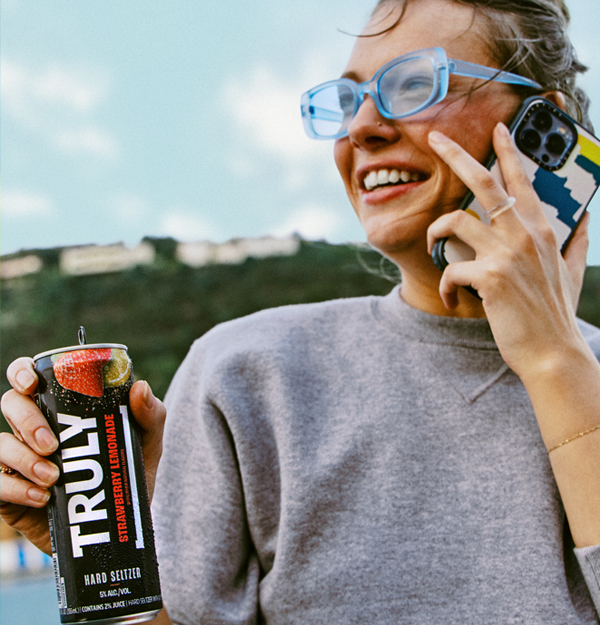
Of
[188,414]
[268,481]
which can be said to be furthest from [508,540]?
[188,414]

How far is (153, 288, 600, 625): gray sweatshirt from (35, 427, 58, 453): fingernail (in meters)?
0.35

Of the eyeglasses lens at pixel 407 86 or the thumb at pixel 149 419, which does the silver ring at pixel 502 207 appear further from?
the thumb at pixel 149 419

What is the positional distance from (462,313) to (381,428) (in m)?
0.25

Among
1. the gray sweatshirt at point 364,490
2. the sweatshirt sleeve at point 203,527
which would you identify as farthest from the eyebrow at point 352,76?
the sweatshirt sleeve at point 203,527

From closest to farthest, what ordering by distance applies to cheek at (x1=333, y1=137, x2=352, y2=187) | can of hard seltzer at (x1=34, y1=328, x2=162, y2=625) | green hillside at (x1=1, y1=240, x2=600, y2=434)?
can of hard seltzer at (x1=34, y1=328, x2=162, y2=625) < cheek at (x1=333, y1=137, x2=352, y2=187) < green hillside at (x1=1, y1=240, x2=600, y2=434)

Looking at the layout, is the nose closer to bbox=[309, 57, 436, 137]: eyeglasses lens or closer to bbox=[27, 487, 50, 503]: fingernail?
bbox=[309, 57, 436, 137]: eyeglasses lens

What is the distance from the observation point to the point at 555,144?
96 cm

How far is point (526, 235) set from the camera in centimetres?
82

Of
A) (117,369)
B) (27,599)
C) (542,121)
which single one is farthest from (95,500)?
(27,599)

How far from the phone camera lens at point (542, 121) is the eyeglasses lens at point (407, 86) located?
0.63 feet

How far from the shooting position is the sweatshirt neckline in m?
0.96

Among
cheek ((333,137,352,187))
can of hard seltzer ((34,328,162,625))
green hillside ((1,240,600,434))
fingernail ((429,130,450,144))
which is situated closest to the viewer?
can of hard seltzer ((34,328,162,625))

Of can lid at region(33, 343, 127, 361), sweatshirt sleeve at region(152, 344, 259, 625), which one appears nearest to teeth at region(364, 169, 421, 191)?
sweatshirt sleeve at region(152, 344, 259, 625)

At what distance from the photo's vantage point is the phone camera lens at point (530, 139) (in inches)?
37.0
